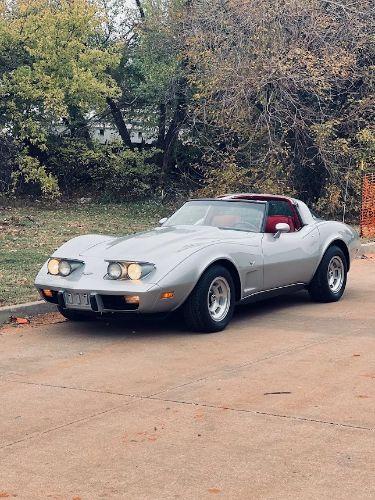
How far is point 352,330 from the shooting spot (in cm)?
865

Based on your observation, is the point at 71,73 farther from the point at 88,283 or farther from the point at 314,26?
the point at 88,283

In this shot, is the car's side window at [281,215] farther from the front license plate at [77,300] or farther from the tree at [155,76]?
the tree at [155,76]

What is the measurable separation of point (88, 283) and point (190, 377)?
187 centimetres

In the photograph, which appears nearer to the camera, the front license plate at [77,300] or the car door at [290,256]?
the front license plate at [77,300]

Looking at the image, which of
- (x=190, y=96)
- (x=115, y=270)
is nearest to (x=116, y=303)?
(x=115, y=270)

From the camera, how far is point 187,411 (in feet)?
19.0

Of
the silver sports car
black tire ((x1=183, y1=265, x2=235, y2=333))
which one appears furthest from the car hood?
black tire ((x1=183, y1=265, x2=235, y2=333))

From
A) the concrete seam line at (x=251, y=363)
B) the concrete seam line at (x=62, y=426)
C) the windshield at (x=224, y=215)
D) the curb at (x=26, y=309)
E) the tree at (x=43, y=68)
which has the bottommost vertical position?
the concrete seam line at (x=251, y=363)

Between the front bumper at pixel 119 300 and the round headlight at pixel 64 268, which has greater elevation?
the round headlight at pixel 64 268

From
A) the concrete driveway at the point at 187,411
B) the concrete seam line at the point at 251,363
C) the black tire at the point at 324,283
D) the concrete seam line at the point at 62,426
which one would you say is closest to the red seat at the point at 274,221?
the black tire at the point at 324,283

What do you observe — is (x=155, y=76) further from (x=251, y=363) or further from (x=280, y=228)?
(x=251, y=363)

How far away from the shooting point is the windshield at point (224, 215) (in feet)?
31.4

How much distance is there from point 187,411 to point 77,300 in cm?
272

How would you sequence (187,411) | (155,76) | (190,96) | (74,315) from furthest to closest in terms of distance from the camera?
(155,76) < (190,96) < (74,315) < (187,411)
